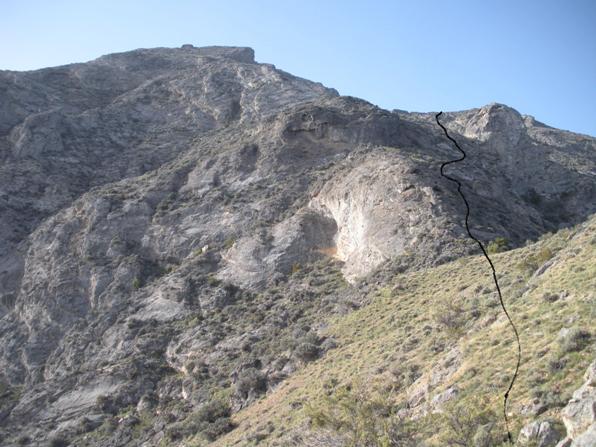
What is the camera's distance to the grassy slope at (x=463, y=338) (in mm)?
15992

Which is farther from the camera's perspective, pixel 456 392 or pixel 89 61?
pixel 89 61

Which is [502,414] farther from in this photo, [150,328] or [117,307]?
[117,307]

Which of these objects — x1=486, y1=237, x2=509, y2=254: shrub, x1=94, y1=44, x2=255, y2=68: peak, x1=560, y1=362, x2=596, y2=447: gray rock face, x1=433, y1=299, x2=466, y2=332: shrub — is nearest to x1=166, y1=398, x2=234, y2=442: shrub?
x1=433, y1=299, x2=466, y2=332: shrub

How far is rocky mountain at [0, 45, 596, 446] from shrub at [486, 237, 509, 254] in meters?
1.02

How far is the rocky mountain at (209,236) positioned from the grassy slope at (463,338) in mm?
2273

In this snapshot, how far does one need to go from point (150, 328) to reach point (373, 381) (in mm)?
23152

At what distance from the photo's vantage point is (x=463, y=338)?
21641 mm

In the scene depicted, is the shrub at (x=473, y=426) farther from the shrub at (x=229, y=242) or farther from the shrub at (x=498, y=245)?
the shrub at (x=229, y=242)

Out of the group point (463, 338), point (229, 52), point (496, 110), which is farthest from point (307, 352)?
point (229, 52)

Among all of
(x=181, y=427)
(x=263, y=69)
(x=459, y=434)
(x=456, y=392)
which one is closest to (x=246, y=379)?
(x=181, y=427)

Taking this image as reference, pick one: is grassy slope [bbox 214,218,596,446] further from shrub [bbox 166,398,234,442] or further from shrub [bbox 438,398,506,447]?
shrub [bbox 166,398,234,442]

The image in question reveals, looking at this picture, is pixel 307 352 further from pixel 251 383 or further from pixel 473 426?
pixel 473 426

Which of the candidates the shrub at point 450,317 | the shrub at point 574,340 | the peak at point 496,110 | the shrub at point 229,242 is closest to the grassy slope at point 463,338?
the shrub at point 450,317

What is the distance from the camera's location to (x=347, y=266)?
40625 millimetres
